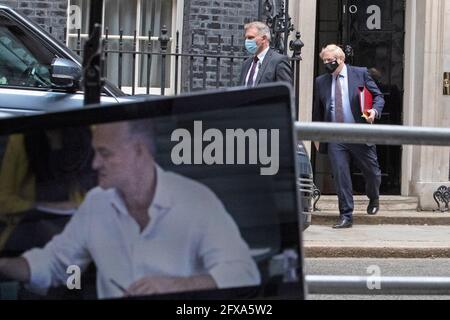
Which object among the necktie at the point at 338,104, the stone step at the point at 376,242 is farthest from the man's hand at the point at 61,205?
the necktie at the point at 338,104

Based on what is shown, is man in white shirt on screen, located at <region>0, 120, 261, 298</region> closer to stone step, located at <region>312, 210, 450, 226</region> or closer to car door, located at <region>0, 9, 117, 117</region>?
car door, located at <region>0, 9, 117, 117</region>

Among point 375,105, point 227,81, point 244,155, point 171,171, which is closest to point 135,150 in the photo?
point 171,171

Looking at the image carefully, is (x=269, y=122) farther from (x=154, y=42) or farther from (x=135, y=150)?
(x=154, y=42)

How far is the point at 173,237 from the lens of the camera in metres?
2.51

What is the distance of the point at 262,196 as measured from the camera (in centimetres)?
254

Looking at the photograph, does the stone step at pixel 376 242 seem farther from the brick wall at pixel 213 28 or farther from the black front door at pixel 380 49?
the brick wall at pixel 213 28

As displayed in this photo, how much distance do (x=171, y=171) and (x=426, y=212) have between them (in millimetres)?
8834

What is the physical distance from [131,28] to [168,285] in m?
9.32

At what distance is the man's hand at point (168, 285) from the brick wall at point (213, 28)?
867 cm

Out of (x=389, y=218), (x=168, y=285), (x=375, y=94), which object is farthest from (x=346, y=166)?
(x=168, y=285)

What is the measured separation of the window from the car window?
16.3 feet

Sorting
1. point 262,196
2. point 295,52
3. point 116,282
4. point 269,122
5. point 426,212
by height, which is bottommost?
point 426,212

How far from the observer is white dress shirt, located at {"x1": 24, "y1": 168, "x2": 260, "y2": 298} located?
249 centimetres

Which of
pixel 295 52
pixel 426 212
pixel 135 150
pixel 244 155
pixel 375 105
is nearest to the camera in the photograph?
pixel 135 150
